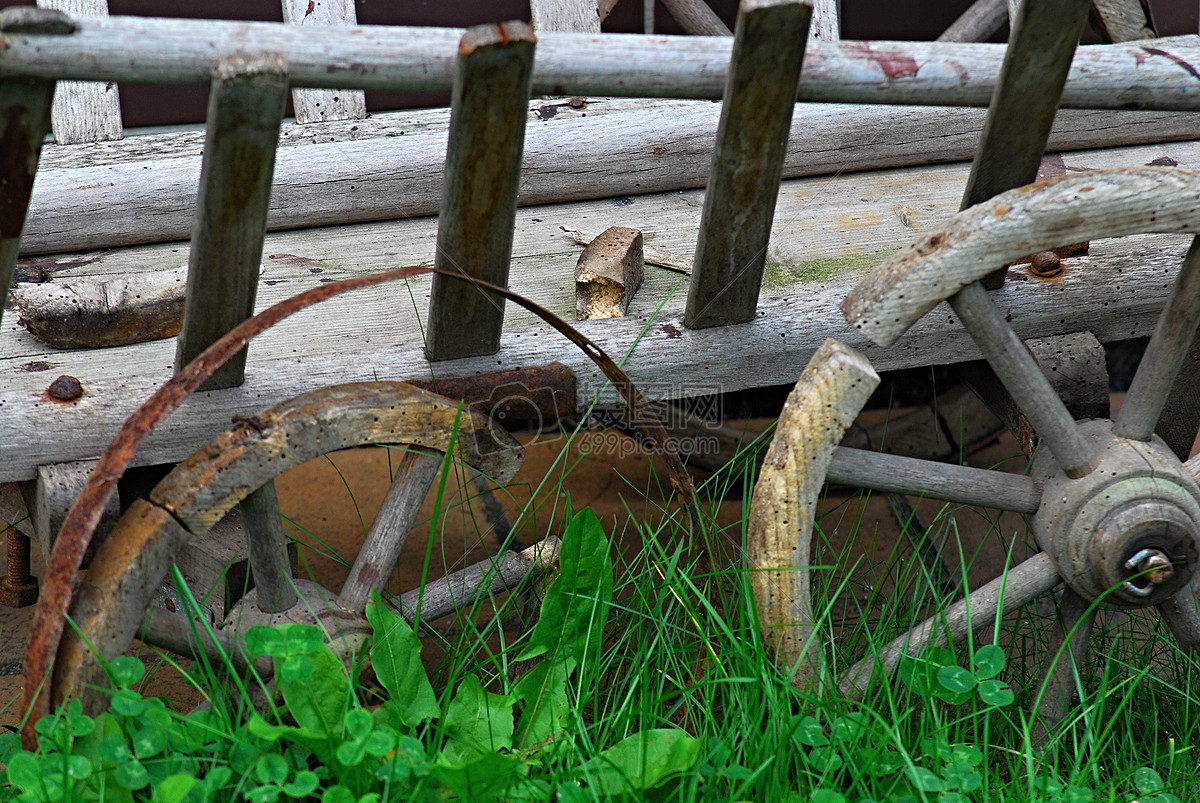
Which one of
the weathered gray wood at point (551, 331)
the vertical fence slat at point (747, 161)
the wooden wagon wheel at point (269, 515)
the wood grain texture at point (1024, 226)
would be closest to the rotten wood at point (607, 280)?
the weathered gray wood at point (551, 331)

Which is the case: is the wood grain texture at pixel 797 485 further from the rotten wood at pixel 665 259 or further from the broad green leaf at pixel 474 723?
the rotten wood at pixel 665 259

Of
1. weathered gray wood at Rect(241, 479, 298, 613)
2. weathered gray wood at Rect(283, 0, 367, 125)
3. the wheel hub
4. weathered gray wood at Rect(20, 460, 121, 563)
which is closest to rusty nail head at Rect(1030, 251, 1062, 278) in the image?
the wheel hub

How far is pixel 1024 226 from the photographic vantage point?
1.44 meters

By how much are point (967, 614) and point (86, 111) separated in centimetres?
231

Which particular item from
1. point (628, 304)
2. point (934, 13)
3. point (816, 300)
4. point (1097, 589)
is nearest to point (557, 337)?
point (628, 304)

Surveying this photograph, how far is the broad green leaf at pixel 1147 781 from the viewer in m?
1.53

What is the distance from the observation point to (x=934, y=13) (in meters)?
3.31

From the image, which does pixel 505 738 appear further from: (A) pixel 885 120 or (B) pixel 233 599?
(A) pixel 885 120

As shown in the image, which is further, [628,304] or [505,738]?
[628,304]

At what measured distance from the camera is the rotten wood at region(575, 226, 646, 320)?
1.87 metres

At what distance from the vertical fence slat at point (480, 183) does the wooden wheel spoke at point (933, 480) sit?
65 centimetres

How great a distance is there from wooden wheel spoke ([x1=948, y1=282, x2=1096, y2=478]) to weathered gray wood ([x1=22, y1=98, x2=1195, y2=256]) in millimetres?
926

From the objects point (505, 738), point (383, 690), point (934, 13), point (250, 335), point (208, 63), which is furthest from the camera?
point (934, 13)

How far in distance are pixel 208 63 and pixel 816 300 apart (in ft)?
3.73
